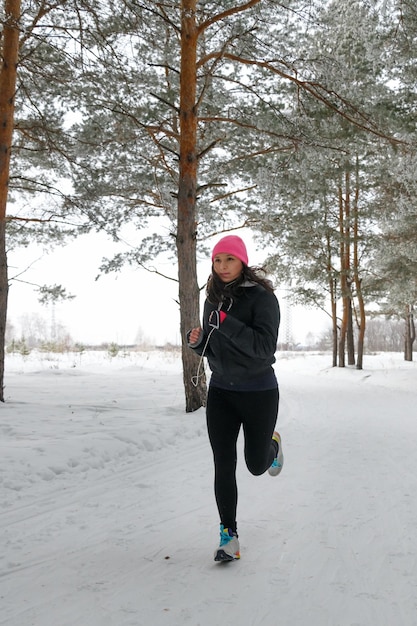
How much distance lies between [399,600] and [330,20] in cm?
821

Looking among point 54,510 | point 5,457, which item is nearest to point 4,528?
point 54,510

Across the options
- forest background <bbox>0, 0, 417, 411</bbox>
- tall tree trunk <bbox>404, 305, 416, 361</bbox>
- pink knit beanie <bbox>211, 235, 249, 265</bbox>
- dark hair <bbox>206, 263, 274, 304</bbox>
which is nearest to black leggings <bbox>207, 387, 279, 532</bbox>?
dark hair <bbox>206, 263, 274, 304</bbox>

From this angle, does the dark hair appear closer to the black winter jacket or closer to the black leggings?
the black winter jacket

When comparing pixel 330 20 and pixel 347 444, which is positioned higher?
pixel 330 20

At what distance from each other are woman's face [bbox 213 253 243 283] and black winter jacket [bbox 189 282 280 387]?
109mm

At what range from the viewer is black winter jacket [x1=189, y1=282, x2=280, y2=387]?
9.08 ft

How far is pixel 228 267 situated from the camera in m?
3.05

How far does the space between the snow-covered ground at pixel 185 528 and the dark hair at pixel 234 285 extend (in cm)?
164

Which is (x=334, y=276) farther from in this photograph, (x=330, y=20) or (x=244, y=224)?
(x=330, y=20)

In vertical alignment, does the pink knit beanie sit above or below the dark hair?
above

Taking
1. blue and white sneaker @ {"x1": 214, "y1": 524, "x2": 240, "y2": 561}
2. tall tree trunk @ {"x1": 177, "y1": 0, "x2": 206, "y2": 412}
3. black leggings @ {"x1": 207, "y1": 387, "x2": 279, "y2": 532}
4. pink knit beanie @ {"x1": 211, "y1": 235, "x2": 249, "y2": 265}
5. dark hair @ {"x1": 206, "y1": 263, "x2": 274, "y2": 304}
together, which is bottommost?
blue and white sneaker @ {"x1": 214, "y1": 524, "x2": 240, "y2": 561}

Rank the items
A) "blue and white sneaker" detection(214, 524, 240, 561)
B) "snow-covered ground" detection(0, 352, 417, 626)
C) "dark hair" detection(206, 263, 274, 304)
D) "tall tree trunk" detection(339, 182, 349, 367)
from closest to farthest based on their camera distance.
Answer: "snow-covered ground" detection(0, 352, 417, 626) < "blue and white sneaker" detection(214, 524, 240, 561) < "dark hair" detection(206, 263, 274, 304) < "tall tree trunk" detection(339, 182, 349, 367)

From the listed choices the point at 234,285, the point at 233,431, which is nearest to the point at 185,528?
the point at 233,431

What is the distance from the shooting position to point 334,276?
1936cm
